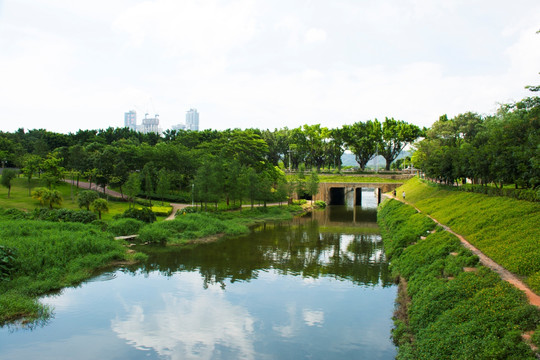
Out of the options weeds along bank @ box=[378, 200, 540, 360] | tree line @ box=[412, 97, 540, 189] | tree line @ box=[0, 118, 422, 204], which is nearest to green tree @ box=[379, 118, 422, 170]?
tree line @ box=[0, 118, 422, 204]

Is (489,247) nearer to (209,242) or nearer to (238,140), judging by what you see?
(209,242)

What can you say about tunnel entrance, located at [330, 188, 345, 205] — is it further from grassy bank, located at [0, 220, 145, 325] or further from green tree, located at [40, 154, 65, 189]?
grassy bank, located at [0, 220, 145, 325]

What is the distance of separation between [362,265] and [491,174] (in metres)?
11.7

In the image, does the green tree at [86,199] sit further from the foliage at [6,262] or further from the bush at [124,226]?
the foliage at [6,262]

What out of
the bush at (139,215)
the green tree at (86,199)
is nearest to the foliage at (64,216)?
the bush at (139,215)

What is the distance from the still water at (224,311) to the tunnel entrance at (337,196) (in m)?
45.1

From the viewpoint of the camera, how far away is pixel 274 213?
46.4m

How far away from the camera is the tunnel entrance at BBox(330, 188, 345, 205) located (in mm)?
70750

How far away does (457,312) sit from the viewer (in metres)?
10.8

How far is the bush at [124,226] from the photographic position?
2855 centimetres

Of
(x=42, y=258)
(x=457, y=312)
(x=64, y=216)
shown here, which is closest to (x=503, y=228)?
(x=457, y=312)

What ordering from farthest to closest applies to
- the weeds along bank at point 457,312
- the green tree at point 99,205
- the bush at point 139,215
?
the bush at point 139,215, the green tree at point 99,205, the weeds along bank at point 457,312

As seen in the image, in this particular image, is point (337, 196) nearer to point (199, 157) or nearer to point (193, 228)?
point (199, 157)

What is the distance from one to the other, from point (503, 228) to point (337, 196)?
55.5 m
